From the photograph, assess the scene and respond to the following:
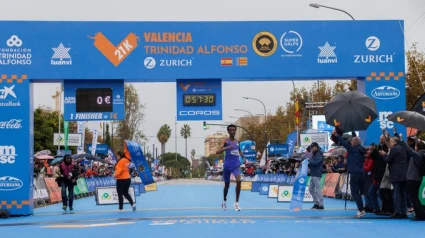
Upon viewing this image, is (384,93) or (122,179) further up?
(384,93)

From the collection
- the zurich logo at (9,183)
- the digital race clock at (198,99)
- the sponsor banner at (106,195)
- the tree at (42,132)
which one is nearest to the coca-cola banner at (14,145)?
the zurich logo at (9,183)

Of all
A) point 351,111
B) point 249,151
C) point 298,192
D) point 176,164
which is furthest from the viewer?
point 176,164

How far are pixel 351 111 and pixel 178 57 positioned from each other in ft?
16.4

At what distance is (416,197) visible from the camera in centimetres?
1589

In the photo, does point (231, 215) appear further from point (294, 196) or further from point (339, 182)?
point (339, 182)

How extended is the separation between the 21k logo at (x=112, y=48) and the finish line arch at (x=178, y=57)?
3 centimetres

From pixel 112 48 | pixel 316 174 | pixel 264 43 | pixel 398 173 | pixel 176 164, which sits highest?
pixel 264 43

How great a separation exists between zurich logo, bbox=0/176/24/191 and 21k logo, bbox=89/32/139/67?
4.17 metres

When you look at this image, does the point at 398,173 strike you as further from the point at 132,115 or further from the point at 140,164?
the point at 132,115

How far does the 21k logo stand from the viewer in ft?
64.3

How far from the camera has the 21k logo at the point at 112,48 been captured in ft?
64.3

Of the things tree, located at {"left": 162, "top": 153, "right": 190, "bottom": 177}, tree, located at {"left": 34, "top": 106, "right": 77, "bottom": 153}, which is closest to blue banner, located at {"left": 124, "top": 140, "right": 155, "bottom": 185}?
tree, located at {"left": 34, "top": 106, "right": 77, "bottom": 153}

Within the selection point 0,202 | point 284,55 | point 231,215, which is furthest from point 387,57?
point 0,202

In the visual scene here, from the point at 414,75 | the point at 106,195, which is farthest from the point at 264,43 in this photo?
Result: the point at 414,75
